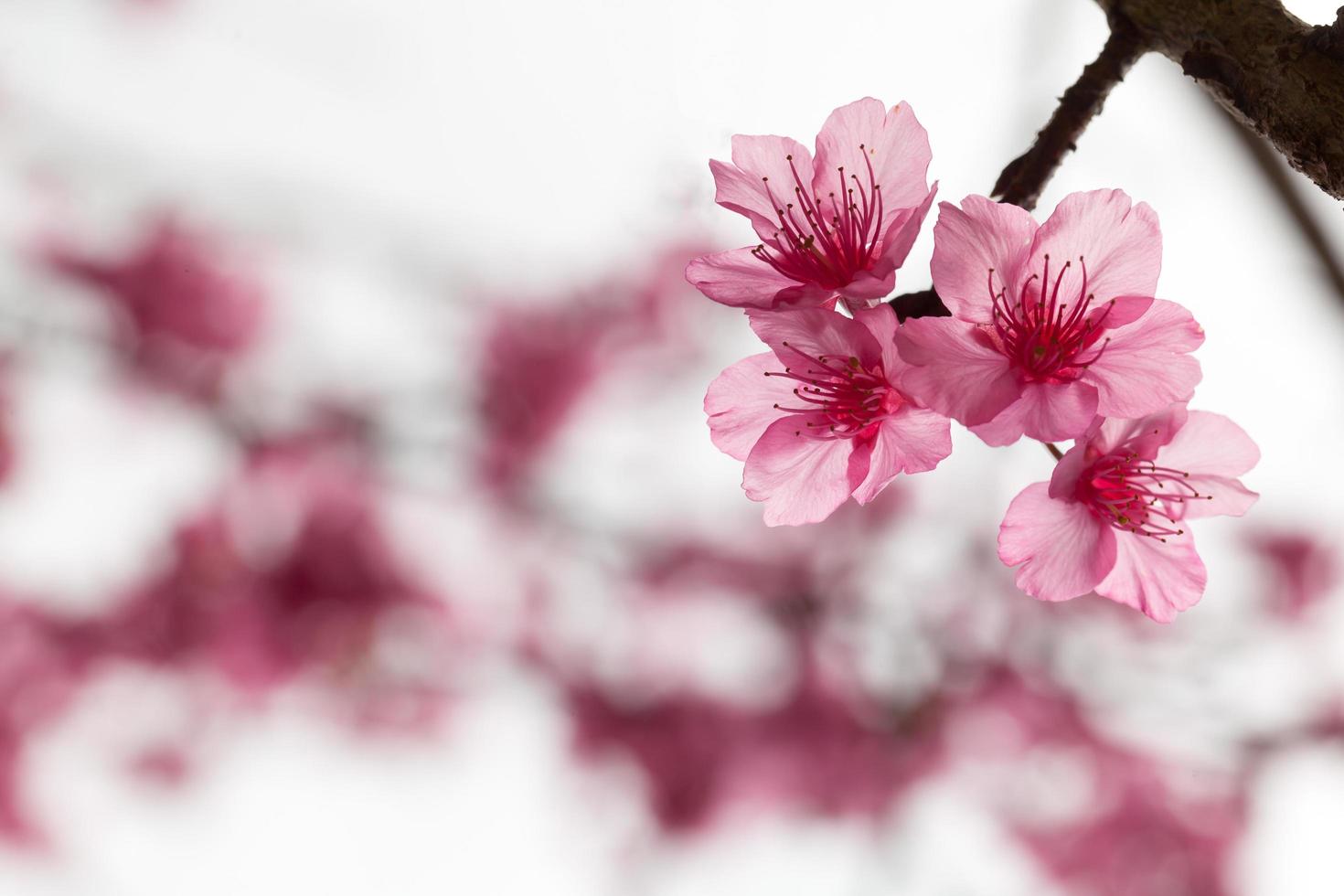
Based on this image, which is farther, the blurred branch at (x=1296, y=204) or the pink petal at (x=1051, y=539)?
the blurred branch at (x=1296, y=204)

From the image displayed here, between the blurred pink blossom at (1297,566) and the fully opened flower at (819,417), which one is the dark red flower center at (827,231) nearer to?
the fully opened flower at (819,417)

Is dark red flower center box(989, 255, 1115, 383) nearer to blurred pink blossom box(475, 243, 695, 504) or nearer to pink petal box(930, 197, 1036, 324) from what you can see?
pink petal box(930, 197, 1036, 324)

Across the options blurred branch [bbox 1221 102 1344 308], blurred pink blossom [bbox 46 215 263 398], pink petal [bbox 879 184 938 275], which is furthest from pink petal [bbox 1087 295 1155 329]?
blurred pink blossom [bbox 46 215 263 398]

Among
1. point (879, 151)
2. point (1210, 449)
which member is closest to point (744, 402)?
point (879, 151)

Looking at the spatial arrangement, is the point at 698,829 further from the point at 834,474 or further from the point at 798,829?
the point at 834,474

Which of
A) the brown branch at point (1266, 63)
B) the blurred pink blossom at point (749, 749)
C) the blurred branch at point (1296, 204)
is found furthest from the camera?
the blurred pink blossom at point (749, 749)

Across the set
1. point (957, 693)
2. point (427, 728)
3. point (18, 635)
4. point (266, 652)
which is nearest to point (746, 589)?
point (957, 693)

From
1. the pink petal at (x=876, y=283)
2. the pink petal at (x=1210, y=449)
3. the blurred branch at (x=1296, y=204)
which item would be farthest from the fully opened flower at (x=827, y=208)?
the blurred branch at (x=1296, y=204)

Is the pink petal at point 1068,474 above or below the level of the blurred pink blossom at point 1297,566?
below
